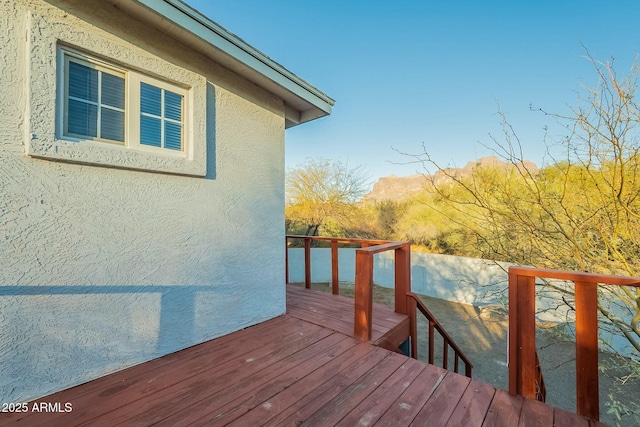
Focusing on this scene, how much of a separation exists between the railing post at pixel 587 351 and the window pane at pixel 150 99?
389 centimetres

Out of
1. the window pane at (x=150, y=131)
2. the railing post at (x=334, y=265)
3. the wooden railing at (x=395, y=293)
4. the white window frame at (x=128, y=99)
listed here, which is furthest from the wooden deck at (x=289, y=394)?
the window pane at (x=150, y=131)

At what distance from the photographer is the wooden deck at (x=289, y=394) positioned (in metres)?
1.73

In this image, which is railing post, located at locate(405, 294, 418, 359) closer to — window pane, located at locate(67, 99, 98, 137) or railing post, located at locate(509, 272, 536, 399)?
railing post, located at locate(509, 272, 536, 399)

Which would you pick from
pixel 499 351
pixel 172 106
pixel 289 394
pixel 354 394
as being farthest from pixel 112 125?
pixel 499 351

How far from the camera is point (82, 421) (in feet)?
5.52

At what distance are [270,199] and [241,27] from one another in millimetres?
5894

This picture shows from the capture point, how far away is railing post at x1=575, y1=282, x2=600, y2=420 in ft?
5.73

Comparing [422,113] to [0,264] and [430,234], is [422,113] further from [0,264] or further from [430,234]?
[0,264]

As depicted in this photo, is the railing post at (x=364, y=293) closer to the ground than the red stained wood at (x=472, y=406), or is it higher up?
higher up

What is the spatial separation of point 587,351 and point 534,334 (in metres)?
0.29

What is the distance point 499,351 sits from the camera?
6.97 m

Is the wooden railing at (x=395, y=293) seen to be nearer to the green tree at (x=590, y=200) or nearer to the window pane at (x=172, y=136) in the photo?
the green tree at (x=590, y=200)

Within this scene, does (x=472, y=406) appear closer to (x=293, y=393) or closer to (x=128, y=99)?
(x=293, y=393)

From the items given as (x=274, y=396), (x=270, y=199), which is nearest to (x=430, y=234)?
(x=270, y=199)
